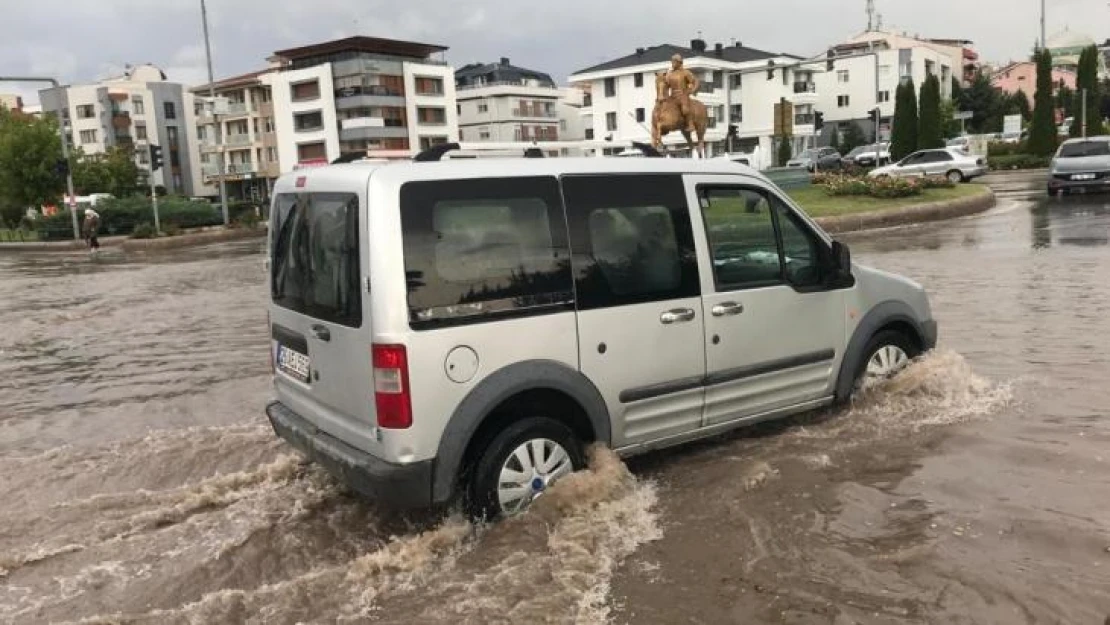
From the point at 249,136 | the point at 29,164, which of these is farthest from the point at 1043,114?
the point at 249,136

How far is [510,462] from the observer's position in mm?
4668

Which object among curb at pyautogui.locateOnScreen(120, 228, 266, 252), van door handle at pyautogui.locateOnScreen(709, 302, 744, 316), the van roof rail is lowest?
curb at pyautogui.locateOnScreen(120, 228, 266, 252)

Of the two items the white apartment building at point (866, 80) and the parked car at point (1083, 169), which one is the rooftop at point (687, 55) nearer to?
the white apartment building at point (866, 80)

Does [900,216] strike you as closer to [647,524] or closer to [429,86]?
[647,524]

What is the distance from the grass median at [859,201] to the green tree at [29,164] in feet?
145

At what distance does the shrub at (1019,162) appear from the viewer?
45875 mm

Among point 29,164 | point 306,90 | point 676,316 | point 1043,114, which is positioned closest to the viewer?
point 676,316

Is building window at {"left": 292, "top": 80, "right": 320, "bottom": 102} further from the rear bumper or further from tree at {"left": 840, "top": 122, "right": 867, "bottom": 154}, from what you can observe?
the rear bumper

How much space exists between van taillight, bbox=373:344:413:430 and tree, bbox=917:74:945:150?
44.7 m

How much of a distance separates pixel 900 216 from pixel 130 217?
1415 inches

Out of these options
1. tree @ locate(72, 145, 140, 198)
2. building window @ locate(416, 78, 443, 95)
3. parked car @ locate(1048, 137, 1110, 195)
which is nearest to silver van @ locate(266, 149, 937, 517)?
parked car @ locate(1048, 137, 1110, 195)

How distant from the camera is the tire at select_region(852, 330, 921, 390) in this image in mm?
6199

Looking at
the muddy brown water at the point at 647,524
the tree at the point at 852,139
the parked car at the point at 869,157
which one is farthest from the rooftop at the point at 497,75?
the muddy brown water at the point at 647,524

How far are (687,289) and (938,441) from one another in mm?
2067
